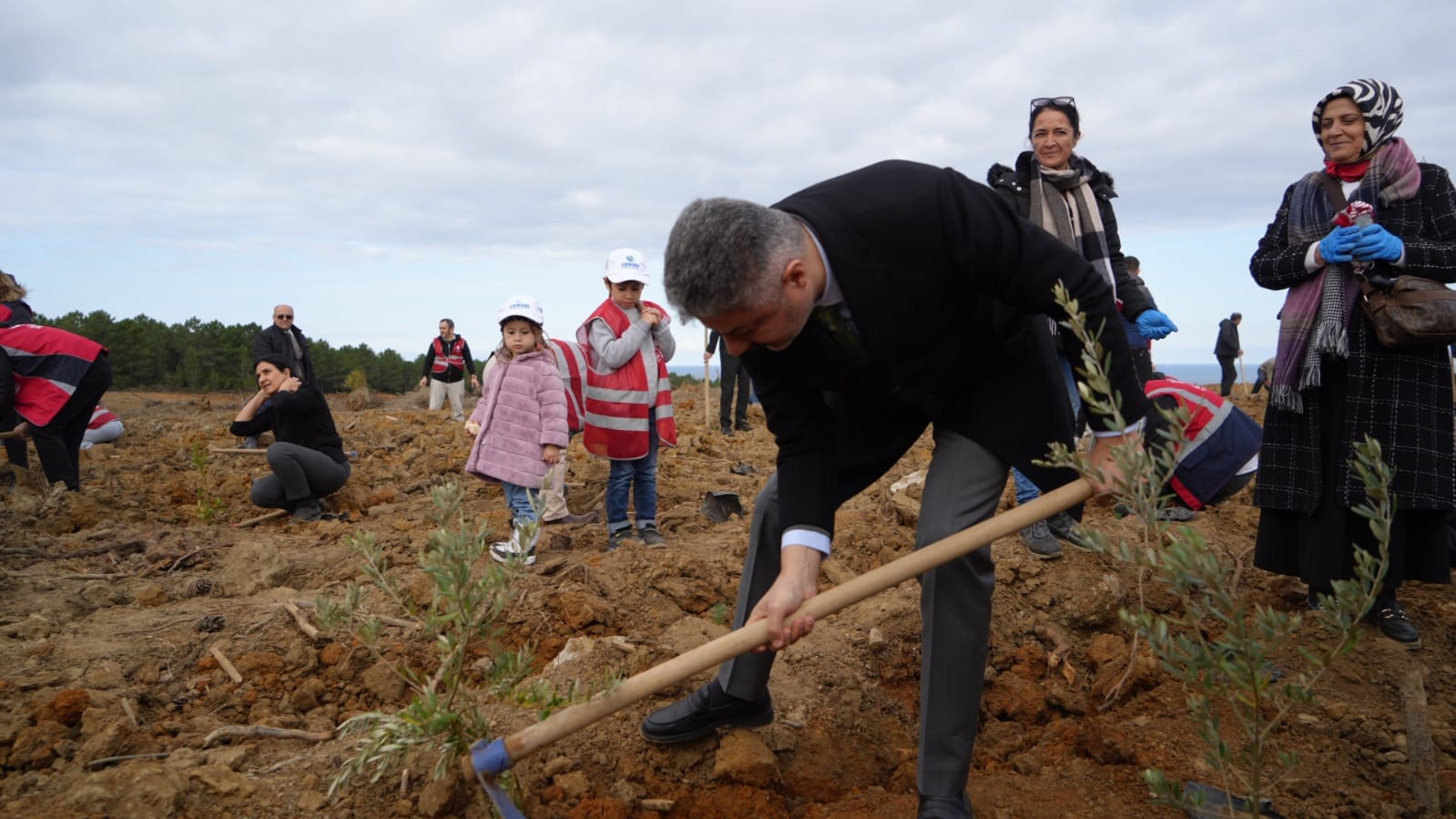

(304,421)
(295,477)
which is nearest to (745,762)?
(295,477)

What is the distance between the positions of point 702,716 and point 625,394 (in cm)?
285

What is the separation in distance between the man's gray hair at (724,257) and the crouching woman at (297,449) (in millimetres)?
5044

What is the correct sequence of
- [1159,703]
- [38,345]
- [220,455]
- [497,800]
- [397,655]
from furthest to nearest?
1. [220,455]
2. [38,345]
3. [397,655]
4. [1159,703]
5. [497,800]

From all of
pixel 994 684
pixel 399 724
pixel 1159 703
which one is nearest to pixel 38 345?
pixel 399 724

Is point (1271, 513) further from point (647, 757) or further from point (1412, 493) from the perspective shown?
point (647, 757)

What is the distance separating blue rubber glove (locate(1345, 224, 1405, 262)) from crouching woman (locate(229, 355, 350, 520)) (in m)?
5.94

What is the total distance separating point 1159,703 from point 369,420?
11.1 m

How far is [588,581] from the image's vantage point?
14.1 ft

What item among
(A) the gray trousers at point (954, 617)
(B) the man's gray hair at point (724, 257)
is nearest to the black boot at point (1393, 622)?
(A) the gray trousers at point (954, 617)

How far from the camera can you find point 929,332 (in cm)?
223

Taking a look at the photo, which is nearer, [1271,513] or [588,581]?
[1271,513]

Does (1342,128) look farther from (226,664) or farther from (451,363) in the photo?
(451,363)

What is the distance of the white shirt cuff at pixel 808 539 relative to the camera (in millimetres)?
2338

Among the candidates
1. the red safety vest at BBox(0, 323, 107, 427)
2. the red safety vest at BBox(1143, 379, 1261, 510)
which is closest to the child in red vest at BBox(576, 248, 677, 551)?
the red safety vest at BBox(1143, 379, 1261, 510)
